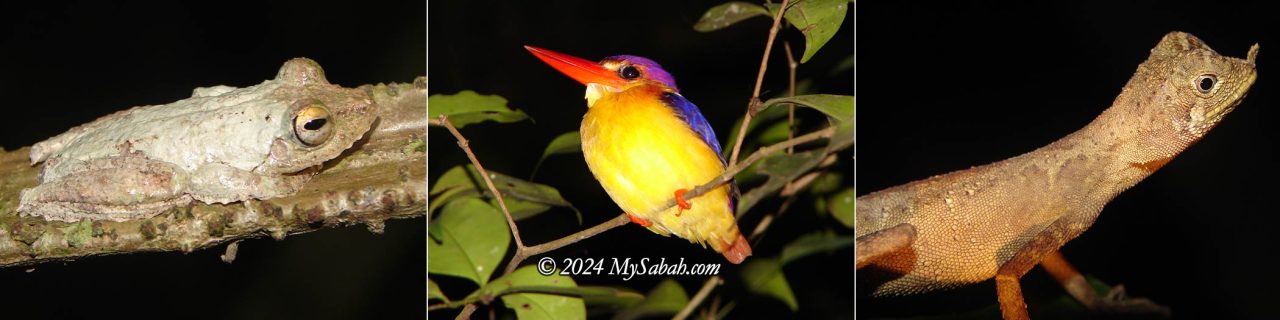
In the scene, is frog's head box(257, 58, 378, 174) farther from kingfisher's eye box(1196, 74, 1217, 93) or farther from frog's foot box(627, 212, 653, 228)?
kingfisher's eye box(1196, 74, 1217, 93)

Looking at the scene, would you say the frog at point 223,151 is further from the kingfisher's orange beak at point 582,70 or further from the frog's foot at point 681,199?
the frog's foot at point 681,199

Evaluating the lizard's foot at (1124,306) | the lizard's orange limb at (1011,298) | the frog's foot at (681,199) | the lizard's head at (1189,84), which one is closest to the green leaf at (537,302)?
the frog's foot at (681,199)

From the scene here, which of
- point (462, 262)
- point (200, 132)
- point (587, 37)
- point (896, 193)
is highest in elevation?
point (587, 37)

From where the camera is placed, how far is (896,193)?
208 centimetres

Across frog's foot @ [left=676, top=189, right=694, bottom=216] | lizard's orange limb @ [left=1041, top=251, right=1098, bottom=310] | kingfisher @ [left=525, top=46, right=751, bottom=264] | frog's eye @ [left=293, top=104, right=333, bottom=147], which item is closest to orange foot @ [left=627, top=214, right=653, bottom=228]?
kingfisher @ [left=525, top=46, right=751, bottom=264]

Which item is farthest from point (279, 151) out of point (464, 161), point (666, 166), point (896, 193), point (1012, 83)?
point (1012, 83)

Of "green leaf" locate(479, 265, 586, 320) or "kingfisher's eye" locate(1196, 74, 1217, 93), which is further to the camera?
"kingfisher's eye" locate(1196, 74, 1217, 93)

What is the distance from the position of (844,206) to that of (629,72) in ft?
2.06

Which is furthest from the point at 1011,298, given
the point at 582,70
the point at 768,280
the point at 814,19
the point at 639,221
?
the point at 582,70

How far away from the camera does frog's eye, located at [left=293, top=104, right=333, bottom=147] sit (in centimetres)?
179

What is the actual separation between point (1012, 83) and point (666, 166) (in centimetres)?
120

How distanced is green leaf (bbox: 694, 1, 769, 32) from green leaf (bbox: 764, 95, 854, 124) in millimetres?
270

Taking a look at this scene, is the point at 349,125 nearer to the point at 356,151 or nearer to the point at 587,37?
the point at 356,151

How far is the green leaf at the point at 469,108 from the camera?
1.82 metres
